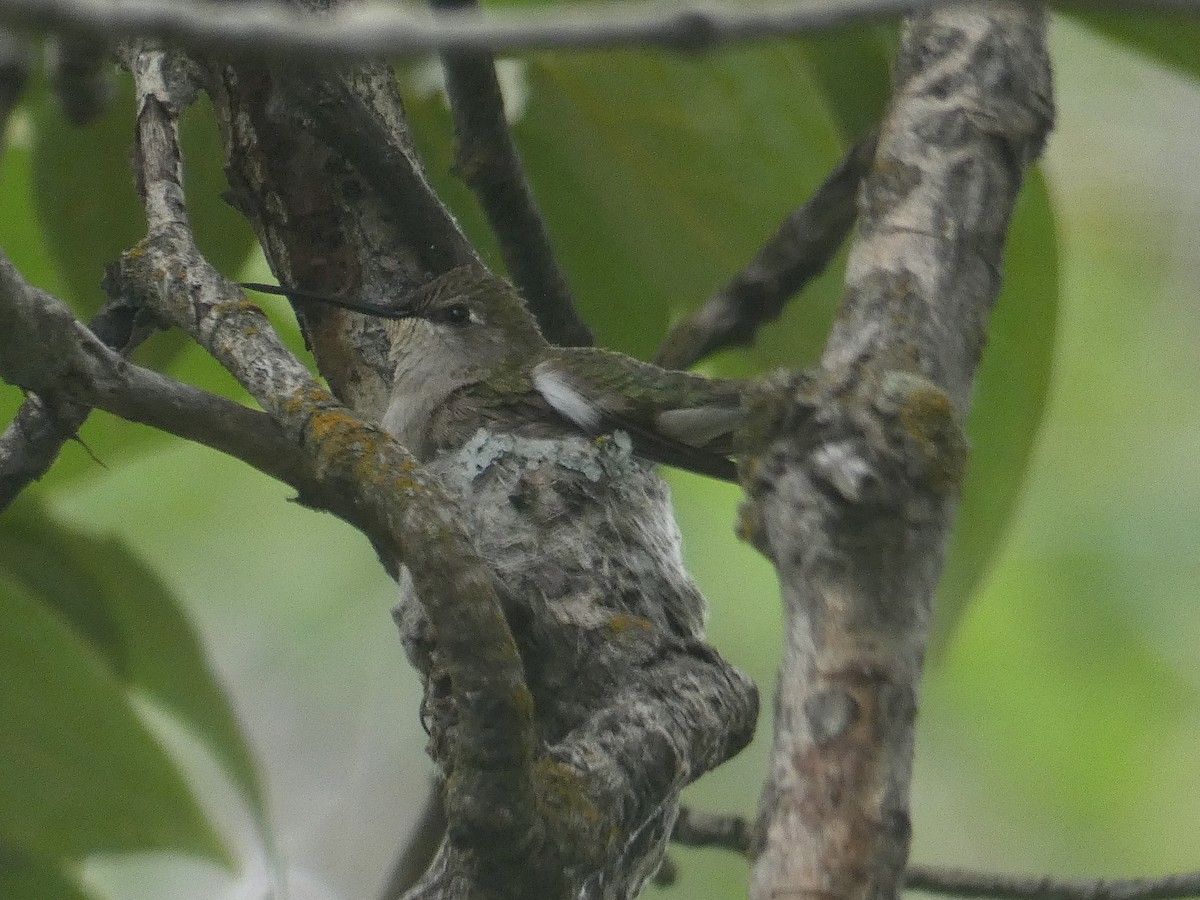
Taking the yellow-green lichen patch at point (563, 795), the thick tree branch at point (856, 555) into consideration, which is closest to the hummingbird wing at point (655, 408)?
the thick tree branch at point (856, 555)

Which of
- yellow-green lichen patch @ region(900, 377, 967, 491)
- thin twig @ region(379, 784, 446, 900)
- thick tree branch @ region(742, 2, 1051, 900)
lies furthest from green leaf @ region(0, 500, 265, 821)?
yellow-green lichen patch @ region(900, 377, 967, 491)

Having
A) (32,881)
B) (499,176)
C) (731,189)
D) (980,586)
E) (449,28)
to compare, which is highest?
(449,28)

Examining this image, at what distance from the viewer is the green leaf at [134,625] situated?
2910mm

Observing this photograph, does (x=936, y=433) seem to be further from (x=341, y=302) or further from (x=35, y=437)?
(x=341, y=302)

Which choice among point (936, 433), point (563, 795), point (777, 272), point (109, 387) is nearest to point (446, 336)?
point (777, 272)

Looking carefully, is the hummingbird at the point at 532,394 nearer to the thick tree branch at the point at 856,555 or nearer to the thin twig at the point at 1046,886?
the thin twig at the point at 1046,886

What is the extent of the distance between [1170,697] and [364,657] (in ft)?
10.1

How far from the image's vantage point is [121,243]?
2.85 metres

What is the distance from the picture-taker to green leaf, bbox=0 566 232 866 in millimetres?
2547

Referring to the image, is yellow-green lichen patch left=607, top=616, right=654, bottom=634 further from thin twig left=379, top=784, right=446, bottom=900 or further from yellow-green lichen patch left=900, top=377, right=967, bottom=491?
thin twig left=379, top=784, right=446, bottom=900

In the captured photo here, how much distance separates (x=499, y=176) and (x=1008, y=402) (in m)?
1.10

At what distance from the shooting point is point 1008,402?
9.37 feet

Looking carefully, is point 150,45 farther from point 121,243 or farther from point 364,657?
point 364,657

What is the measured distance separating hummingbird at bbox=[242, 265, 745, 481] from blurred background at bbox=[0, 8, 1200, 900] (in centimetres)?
33
